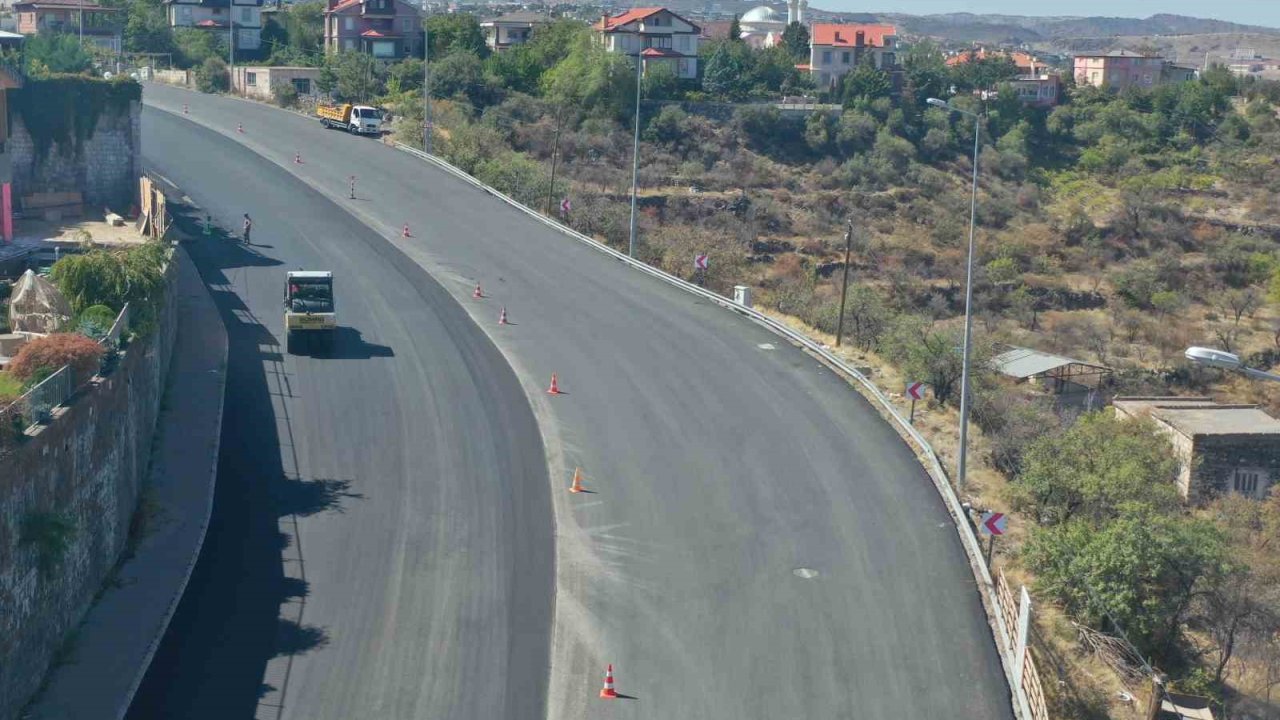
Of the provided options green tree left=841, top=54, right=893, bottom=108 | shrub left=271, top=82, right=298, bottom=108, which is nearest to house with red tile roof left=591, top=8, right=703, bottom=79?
green tree left=841, top=54, right=893, bottom=108

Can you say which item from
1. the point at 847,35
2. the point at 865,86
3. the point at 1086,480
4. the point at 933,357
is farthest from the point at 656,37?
the point at 1086,480

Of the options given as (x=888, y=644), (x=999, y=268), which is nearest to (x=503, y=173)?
(x=999, y=268)

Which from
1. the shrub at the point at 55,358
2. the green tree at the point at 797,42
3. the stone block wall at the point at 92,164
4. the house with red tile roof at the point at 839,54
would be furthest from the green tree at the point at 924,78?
the shrub at the point at 55,358

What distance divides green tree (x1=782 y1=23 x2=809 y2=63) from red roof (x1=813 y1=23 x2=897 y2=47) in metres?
1.40

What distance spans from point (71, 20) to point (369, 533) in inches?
2835

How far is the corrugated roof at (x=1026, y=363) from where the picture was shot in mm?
46094

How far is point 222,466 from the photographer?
28094 millimetres

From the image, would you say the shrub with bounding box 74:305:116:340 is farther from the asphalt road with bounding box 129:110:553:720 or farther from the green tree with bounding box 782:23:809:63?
the green tree with bounding box 782:23:809:63

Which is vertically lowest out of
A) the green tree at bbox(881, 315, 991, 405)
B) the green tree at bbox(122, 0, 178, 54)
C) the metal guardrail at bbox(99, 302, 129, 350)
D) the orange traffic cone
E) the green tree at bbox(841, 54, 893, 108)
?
the orange traffic cone

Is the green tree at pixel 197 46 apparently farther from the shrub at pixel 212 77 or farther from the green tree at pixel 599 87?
the green tree at pixel 599 87

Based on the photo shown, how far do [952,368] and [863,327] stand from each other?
29.3 ft

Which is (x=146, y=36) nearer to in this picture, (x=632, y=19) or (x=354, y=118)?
(x=354, y=118)

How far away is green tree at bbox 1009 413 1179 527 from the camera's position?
2780 cm

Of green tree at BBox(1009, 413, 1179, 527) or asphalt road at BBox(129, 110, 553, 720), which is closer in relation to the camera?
asphalt road at BBox(129, 110, 553, 720)
